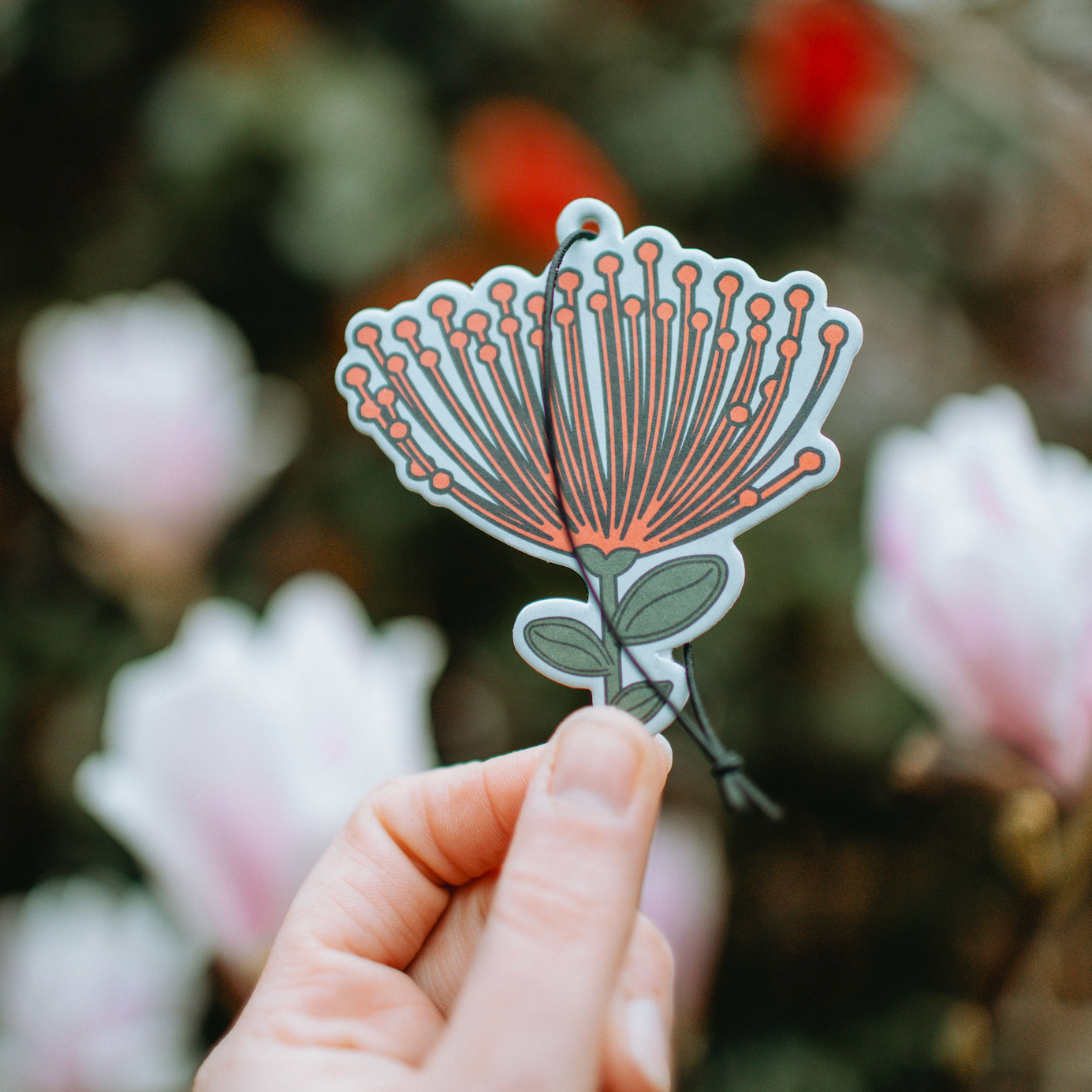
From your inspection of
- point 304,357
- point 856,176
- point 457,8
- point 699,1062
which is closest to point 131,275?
point 304,357

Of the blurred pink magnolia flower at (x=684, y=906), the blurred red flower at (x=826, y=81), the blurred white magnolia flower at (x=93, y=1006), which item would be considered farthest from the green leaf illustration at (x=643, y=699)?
the blurred red flower at (x=826, y=81)

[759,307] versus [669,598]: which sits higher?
[759,307]

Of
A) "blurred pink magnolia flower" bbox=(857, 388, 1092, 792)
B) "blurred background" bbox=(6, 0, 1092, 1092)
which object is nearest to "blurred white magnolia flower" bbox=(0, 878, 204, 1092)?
"blurred background" bbox=(6, 0, 1092, 1092)

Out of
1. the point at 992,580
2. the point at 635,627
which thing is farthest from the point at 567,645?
the point at 992,580

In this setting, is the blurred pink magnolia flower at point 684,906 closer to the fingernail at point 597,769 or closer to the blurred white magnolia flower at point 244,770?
the blurred white magnolia flower at point 244,770

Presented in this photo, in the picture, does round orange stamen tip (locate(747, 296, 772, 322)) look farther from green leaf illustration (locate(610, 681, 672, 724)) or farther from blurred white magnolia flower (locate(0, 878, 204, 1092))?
blurred white magnolia flower (locate(0, 878, 204, 1092))

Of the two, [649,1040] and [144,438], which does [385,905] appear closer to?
[649,1040]
